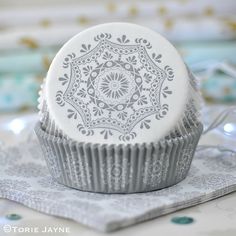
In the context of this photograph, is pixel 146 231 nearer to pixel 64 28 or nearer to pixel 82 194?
pixel 82 194

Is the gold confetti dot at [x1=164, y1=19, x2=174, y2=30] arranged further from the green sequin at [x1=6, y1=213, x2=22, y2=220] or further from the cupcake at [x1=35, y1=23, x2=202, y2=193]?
the green sequin at [x1=6, y1=213, x2=22, y2=220]

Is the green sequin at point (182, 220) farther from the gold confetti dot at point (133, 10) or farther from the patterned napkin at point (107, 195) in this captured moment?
the gold confetti dot at point (133, 10)

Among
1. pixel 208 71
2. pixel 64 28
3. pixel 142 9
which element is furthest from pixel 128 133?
pixel 142 9

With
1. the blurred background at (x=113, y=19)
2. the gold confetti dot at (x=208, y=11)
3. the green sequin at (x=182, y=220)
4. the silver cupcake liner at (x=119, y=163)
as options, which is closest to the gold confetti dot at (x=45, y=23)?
the blurred background at (x=113, y=19)

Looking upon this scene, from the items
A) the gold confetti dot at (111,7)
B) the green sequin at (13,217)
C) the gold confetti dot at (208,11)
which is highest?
the gold confetti dot at (111,7)

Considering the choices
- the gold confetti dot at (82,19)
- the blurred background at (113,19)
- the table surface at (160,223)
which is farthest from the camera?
the gold confetti dot at (82,19)

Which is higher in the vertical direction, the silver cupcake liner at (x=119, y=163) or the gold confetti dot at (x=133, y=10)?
the gold confetti dot at (x=133, y=10)

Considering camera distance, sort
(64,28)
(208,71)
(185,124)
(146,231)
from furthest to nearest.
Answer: (64,28), (208,71), (185,124), (146,231)

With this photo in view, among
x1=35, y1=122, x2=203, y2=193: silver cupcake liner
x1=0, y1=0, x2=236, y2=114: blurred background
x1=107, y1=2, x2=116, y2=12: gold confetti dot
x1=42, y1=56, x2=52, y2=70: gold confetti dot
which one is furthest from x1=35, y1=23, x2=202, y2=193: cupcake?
x1=107, y1=2, x2=116, y2=12: gold confetti dot
